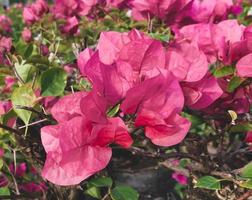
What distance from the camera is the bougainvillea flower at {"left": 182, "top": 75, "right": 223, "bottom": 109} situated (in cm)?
61

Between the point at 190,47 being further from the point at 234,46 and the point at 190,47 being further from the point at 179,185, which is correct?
the point at 179,185

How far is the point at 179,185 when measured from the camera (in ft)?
5.08

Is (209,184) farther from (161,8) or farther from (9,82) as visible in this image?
(9,82)

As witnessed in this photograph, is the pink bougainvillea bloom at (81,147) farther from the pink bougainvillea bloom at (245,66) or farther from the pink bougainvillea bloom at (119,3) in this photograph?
the pink bougainvillea bloom at (119,3)

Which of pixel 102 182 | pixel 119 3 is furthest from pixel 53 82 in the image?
pixel 119 3

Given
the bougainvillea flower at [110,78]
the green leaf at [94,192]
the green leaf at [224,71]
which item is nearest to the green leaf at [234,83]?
the green leaf at [224,71]

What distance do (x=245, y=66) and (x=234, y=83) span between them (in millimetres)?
51

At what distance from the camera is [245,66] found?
69cm

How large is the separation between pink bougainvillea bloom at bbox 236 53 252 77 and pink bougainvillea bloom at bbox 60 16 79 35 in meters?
0.69

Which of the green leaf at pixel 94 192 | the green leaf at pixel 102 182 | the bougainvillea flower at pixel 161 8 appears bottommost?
the green leaf at pixel 94 192

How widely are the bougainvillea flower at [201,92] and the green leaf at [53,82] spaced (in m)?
0.25

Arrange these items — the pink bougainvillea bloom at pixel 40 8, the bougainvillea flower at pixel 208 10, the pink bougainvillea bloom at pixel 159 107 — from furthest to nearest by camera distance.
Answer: the pink bougainvillea bloom at pixel 40 8 < the bougainvillea flower at pixel 208 10 < the pink bougainvillea bloom at pixel 159 107

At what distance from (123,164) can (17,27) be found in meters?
2.00

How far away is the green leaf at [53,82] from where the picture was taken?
0.78 meters
